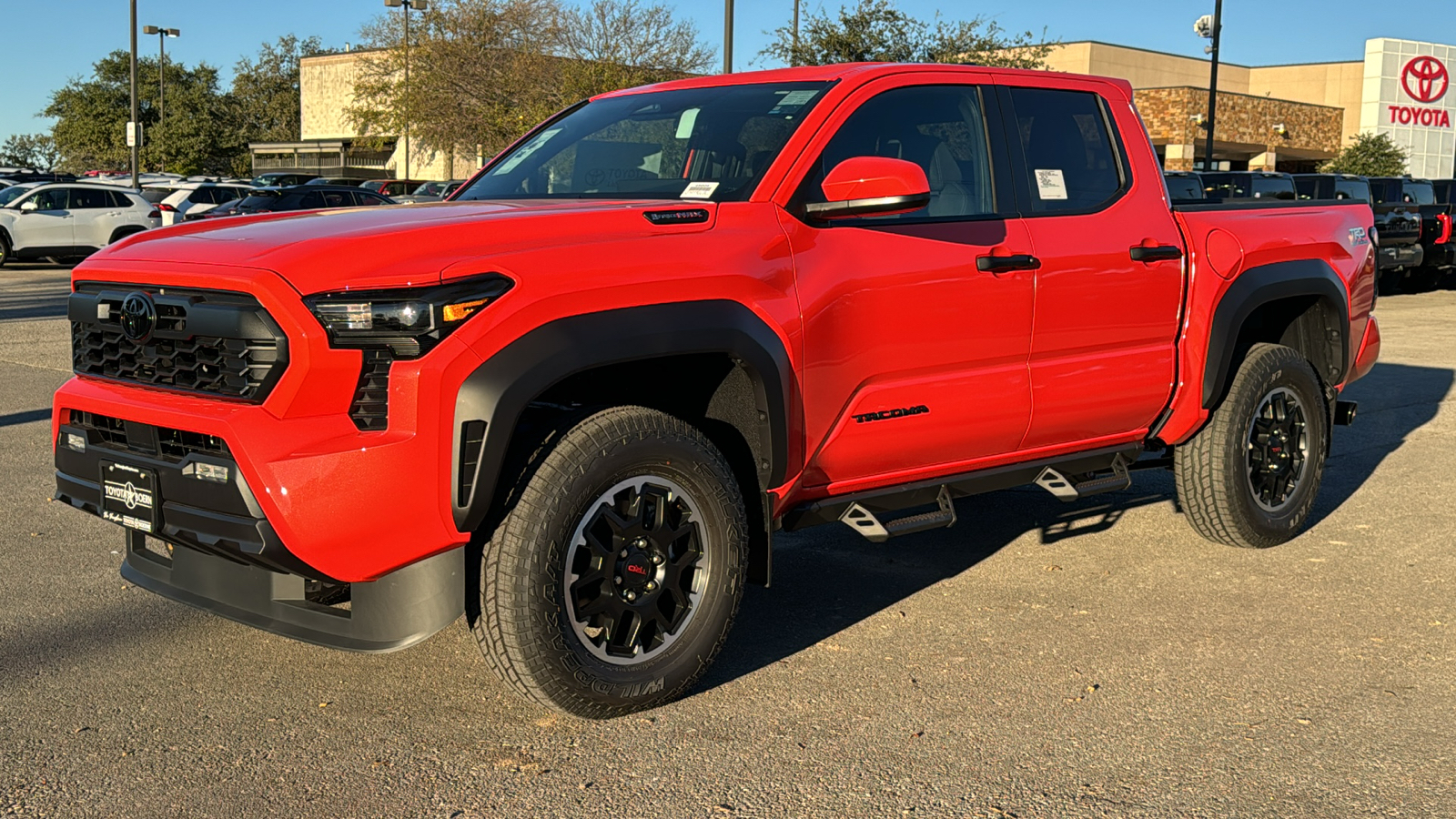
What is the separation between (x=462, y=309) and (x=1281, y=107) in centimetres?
5707

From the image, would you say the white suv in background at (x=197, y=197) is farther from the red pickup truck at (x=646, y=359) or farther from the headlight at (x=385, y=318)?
the headlight at (x=385, y=318)

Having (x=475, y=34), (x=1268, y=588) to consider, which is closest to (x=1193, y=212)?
(x=1268, y=588)

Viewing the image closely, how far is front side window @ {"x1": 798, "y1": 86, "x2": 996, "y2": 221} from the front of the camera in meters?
4.73

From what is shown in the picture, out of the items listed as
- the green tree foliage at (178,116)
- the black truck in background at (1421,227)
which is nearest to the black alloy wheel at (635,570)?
the black truck in background at (1421,227)

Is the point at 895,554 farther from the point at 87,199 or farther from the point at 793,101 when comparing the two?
the point at 87,199

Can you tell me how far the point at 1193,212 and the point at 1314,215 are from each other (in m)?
0.89

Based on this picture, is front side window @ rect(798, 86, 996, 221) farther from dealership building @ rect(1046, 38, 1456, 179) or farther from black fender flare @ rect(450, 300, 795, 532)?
dealership building @ rect(1046, 38, 1456, 179)

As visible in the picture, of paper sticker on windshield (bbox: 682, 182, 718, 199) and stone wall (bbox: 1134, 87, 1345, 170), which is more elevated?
stone wall (bbox: 1134, 87, 1345, 170)

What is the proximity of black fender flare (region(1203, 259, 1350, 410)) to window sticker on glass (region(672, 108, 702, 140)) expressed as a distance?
90.8 inches

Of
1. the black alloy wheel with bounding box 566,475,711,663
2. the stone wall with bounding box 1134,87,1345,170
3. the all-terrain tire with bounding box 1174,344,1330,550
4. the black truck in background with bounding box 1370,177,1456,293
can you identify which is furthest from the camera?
the stone wall with bounding box 1134,87,1345,170

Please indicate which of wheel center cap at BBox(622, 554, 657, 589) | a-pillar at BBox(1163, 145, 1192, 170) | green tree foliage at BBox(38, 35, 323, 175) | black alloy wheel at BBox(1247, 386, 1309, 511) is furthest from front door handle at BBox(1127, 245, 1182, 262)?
green tree foliage at BBox(38, 35, 323, 175)

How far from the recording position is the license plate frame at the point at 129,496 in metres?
→ 3.75

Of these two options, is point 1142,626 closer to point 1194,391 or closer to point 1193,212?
point 1194,391

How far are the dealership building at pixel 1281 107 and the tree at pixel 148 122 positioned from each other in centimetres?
1508
